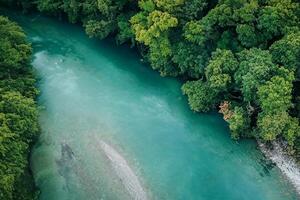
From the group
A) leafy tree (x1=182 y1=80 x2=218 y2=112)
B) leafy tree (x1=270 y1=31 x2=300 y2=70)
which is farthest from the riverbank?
leafy tree (x1=270 y1=31 x2=300 y2=70)

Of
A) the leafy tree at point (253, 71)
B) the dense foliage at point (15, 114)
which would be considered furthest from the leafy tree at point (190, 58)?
the dense foliage at point (15, 114)

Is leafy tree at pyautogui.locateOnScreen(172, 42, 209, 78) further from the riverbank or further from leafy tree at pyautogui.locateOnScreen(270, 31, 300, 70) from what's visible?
the riverbank

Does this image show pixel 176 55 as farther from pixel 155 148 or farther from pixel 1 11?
pixel 1 11

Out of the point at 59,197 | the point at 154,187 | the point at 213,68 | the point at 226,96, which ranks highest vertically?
the point at 213,68

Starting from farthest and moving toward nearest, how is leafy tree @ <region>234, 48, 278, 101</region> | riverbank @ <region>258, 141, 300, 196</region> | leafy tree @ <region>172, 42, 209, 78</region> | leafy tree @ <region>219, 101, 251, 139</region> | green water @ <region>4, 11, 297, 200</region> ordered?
leafy tree @ <region>172, 42, 209, 78</region>
leafy tree @ <region>219, 101, 251, 139</region>
leafy tree @ <region>234, 48, 278, 101</region>
riverbank @ <region>258, 141, 300, 196</region>
green water @ <region>4, 11, 297, 200</region>

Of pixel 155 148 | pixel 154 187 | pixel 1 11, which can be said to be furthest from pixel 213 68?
pixel 1 11

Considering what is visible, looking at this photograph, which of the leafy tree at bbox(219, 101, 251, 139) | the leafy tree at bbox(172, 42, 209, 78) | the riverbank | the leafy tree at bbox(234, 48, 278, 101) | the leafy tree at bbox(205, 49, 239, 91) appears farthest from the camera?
the leafy tree at bbox(172, 42, 209, 78)

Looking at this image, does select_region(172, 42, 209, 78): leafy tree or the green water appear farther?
select_region(172, 42, 209, 78): leafy tree
